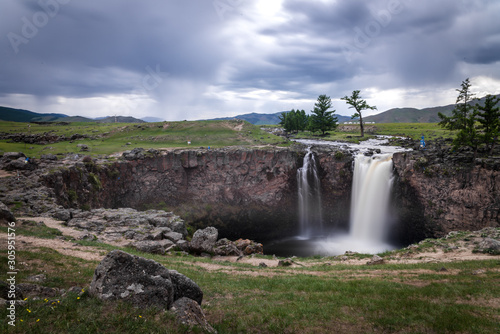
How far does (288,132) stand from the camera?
97.8 metres

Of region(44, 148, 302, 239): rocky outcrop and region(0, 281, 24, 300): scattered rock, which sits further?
region(44, 148, 302, 239): rocky outcrop

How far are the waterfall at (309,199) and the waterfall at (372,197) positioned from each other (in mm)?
7466

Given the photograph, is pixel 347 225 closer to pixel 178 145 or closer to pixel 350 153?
pixel 350 153

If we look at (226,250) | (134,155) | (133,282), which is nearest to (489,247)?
(226,250)

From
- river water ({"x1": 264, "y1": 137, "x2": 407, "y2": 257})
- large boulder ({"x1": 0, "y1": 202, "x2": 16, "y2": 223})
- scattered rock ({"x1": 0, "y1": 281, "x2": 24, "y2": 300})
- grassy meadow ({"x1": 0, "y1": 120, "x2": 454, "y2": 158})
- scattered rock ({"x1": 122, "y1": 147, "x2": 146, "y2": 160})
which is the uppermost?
grassy meadow ({"x1": 0, "y1": 120, "x2": 454, "y2": 158})

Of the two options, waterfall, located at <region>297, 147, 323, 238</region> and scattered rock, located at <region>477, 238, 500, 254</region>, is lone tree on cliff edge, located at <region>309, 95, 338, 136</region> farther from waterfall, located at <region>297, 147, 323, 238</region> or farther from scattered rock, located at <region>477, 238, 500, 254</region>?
scattered rock, located at <region>477, 238, 500, 254</region>

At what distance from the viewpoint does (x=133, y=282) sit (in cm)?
865

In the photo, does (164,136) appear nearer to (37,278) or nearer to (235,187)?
(235,187)

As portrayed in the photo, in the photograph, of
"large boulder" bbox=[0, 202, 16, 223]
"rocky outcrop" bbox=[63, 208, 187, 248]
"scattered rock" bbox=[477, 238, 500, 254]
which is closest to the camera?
"large boulder" bbox=[0, 202, 16, 223]

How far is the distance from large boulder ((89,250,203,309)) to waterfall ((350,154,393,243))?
40804mm

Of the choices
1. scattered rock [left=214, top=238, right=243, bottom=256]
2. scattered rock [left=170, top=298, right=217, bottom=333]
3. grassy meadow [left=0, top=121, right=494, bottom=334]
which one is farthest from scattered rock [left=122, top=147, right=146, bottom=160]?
scattered rock [left=170, top=298, right=217, bottom=333]

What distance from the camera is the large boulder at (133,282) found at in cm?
837

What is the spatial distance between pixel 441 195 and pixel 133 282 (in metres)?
45.1

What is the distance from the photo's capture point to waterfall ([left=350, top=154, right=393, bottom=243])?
41469 millimetres
